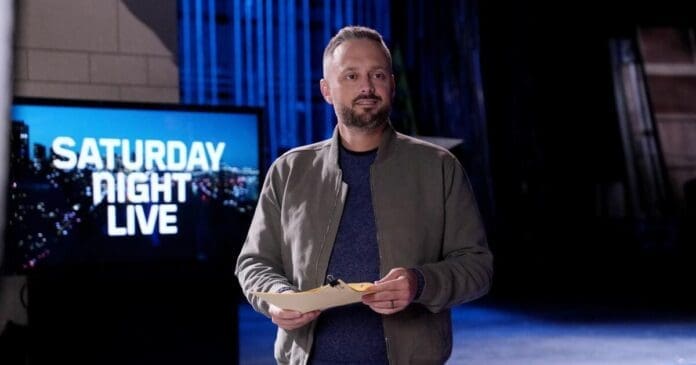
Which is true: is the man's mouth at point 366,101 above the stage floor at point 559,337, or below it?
above

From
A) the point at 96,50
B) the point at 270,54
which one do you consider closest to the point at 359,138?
the point at 96,50

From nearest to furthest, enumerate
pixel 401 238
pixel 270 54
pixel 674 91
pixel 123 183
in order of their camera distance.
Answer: pixel 401 238, pixel 123 183, pixel 674 91, pixel 270 54

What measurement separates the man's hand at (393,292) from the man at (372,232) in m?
0.07

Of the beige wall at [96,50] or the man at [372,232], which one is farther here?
the beige wall at [96,50]

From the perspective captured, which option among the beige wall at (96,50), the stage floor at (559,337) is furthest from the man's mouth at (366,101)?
the stage floor at (559,337)

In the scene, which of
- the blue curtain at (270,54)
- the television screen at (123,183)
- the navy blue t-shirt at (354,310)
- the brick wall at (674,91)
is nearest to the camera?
the navy blue t-shirt at (354,310)

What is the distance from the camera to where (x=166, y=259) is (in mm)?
2863

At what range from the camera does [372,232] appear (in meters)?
1.33

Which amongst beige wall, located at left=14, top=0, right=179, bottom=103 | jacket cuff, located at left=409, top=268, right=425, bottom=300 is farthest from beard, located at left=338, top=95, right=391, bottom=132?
beige wall, located at left=14, top=0, right=179, bottom=103

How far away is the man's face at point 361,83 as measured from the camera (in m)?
1.32

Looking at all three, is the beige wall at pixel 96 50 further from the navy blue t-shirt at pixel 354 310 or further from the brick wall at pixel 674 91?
the brick wall at pixel 674 91

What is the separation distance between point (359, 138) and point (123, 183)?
164cm

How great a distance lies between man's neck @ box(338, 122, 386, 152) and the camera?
4.54 ft

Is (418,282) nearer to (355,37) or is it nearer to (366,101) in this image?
(366,101)
